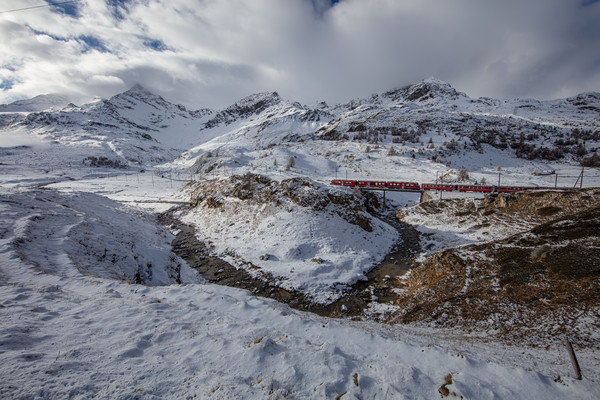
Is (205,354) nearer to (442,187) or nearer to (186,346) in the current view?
(186,346)

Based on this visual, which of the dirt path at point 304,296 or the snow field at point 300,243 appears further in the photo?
the snow field at point 300,243

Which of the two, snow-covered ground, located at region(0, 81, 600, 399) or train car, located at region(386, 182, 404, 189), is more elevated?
train car, located at region(386, 182, 404, 189)

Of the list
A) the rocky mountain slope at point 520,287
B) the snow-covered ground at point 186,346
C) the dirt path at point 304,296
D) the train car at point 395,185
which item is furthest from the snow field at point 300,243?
the train car at point 395,185

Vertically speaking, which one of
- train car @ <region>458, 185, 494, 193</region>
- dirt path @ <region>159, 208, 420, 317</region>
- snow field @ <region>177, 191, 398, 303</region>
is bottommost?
dirt path @ <region>159, 208, 420, 317</region>

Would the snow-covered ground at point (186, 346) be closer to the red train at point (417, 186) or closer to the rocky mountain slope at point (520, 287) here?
the rocky mountain slope at point (520, 287)

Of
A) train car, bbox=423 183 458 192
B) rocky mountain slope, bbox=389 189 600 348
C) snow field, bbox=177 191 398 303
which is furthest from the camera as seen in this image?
train car, bbox=423 183 458 192

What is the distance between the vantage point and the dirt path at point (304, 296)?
17.5 m

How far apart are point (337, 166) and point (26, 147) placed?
23303 centimetres

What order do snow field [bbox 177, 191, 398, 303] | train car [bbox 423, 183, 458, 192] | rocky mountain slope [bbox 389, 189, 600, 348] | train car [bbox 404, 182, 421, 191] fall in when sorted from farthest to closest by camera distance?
train car [bbox 404, 182, 421, 191] → train car [bbox 423, 183, 458, 192] → snow field [bbox 177, 191, 398, 303] → rocky mountain slope [bbox 389, 189, 600, 348]

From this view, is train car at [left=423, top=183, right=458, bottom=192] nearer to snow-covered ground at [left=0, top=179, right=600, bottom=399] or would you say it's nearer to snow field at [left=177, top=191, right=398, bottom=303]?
snow field at [left=177, top=191, right=398, bottom=303]

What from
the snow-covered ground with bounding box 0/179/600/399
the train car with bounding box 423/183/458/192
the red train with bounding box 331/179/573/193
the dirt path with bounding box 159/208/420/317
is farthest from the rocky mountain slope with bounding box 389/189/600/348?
the train car with bounding box 423/183/458/192

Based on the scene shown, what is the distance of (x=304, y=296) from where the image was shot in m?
18.5

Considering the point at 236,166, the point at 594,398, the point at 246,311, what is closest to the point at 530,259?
the point at 594,398

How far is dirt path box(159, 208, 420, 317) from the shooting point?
57.4 feet
